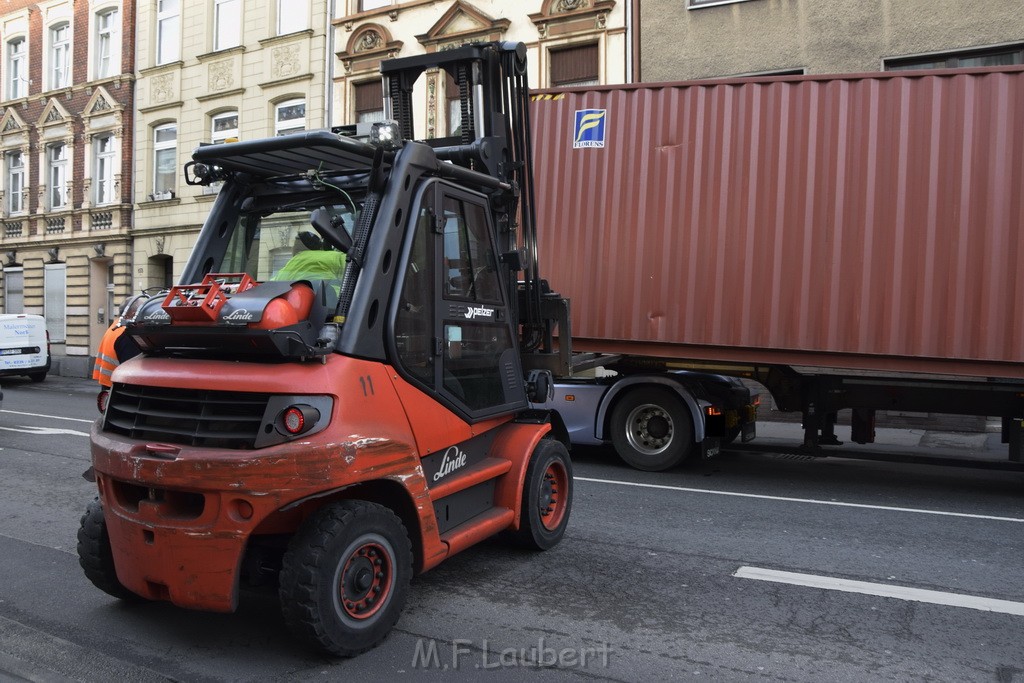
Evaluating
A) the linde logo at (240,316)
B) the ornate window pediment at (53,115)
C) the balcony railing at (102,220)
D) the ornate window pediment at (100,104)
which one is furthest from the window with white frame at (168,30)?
the linde logo at (240,316)

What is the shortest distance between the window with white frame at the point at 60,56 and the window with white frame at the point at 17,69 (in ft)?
5.03

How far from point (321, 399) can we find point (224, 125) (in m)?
21.9

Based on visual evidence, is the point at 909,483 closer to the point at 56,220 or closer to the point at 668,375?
the point at 668,375

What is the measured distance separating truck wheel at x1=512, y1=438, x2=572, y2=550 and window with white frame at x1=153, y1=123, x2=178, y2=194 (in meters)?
21.6

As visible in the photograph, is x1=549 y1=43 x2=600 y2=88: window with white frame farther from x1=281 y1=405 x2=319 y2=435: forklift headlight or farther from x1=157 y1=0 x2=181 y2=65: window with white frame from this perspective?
x1=281 y1=405 x2=319 y2=435: forklift headlight

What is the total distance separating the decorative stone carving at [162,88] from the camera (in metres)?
24.4

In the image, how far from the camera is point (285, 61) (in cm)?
2173

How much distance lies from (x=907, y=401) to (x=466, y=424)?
5.51m

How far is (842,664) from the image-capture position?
154 inches

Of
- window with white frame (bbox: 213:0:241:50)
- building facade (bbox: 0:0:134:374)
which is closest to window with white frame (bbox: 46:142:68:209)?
building facade (bbox: 0:0:134:374)

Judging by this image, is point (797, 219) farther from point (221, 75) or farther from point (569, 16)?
point (221, 75)

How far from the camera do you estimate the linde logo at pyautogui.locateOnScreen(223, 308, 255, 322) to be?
373cm

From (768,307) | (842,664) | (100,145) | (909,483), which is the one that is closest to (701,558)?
(842,664)

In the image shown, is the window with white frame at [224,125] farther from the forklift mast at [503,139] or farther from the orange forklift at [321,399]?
→ the orange forklift at [321,399]
